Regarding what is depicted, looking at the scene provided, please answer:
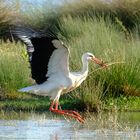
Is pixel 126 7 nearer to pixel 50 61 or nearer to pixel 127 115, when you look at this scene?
pixel 127 115

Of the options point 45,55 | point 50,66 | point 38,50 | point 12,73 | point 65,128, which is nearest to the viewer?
point 38,50

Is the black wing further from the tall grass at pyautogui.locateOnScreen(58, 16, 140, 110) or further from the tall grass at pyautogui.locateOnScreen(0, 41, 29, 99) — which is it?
the tall grass at pyautogui.locateOnScreen(0, 41, 29, 99)

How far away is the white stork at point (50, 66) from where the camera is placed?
1255 centimetres

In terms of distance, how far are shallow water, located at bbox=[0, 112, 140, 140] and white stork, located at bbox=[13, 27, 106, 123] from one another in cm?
30

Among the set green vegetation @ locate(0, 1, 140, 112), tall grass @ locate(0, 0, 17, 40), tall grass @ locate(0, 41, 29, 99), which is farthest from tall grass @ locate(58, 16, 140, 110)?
tall grass @ locate(0, 0, 17, 40)

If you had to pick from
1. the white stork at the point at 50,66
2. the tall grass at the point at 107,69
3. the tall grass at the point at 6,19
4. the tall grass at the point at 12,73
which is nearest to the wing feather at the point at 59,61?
the white stork at the point at 50,66

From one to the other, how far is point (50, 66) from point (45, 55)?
68cm

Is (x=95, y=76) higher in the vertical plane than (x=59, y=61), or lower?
lower

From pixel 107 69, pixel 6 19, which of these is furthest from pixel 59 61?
pixel 6 19

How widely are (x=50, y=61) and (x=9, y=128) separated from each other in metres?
1.40

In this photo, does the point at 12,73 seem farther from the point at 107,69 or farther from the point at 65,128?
the point at 65,128

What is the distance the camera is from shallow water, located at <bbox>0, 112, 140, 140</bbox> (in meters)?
12.0

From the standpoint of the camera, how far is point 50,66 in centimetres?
1359

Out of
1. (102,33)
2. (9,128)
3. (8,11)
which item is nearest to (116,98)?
(102,33)
